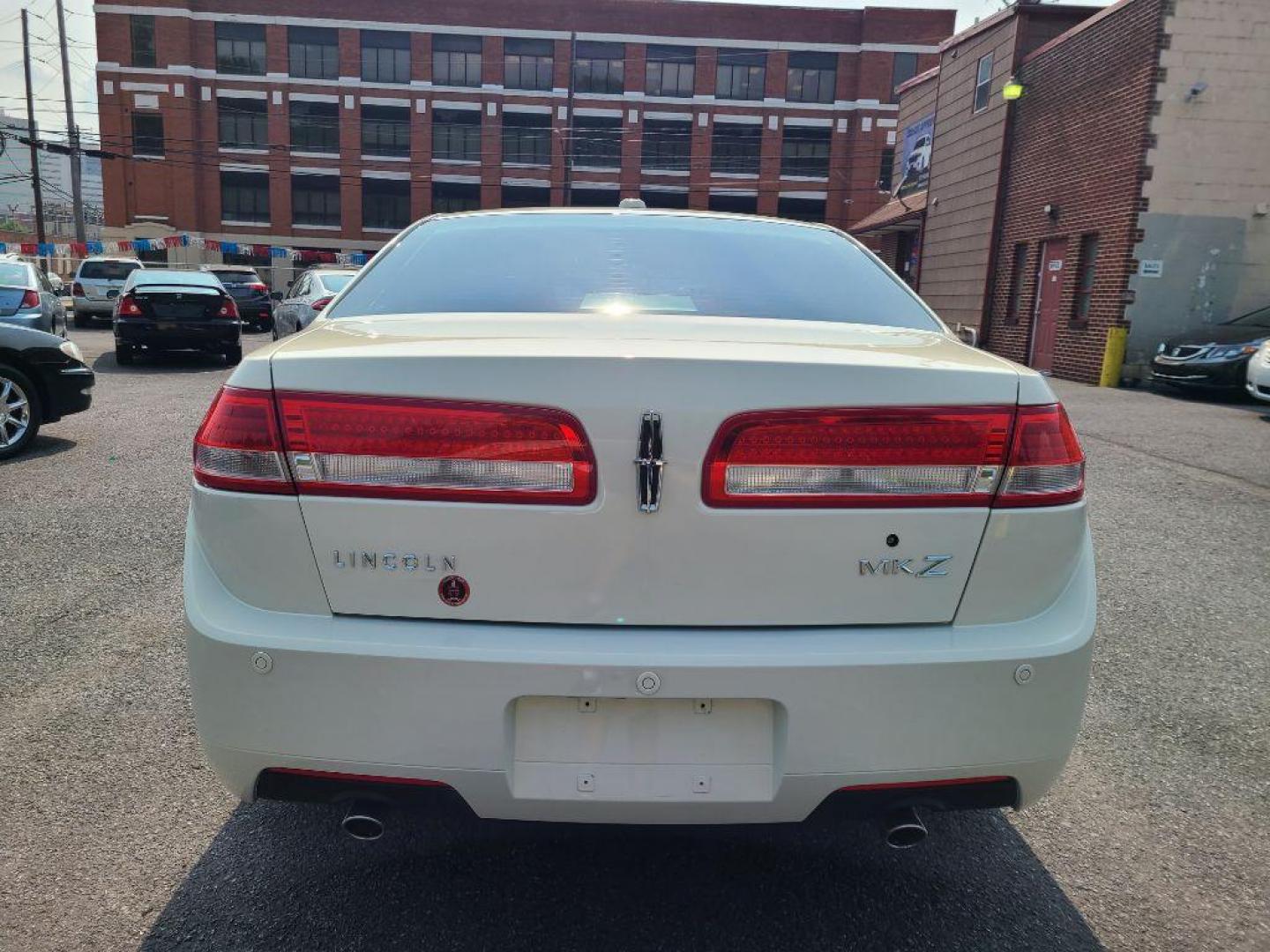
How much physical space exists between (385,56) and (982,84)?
36.8 meters

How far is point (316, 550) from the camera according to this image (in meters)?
1.92

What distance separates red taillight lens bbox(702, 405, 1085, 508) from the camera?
189cm

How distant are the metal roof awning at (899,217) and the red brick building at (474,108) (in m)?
22.4

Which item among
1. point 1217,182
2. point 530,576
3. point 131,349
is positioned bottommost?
point 131,349

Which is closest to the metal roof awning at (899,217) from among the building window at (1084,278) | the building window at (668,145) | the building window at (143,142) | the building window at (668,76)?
the building window at (1084,278)

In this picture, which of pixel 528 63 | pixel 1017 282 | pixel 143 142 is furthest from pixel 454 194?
pixel 1017 282

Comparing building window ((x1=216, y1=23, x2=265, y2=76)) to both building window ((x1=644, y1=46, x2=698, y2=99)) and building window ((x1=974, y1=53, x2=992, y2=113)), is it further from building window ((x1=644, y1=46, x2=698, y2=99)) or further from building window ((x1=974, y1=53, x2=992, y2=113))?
building window ((x1=974, y1=53, x2=992, y2=113))

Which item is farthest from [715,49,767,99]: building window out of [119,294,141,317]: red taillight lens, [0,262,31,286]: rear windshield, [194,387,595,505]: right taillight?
[194,387,595,505]: right taillight

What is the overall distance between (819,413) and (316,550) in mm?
1013

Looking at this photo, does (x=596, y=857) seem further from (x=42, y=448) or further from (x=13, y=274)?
(x=13, y=274)

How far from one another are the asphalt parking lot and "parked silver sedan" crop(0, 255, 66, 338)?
830 cm

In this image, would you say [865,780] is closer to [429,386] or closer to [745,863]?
[745,863]

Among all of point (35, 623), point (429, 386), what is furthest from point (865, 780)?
point (35, 623)

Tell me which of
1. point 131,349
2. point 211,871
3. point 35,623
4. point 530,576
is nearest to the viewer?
point 530,576
